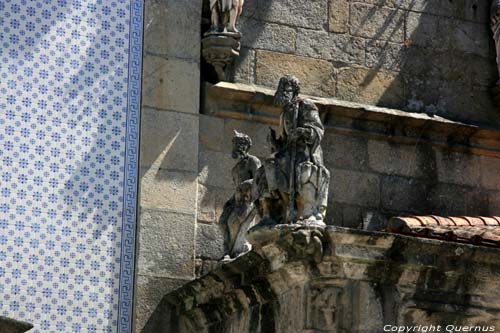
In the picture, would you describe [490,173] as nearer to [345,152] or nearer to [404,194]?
[404,194]

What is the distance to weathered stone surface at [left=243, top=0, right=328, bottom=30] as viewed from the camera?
1494 centimetres

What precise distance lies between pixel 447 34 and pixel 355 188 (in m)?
1.80

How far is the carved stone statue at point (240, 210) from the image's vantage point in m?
13.6

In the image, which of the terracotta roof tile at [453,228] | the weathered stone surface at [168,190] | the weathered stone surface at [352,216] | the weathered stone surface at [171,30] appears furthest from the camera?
the weathered stone surface at [352,216]

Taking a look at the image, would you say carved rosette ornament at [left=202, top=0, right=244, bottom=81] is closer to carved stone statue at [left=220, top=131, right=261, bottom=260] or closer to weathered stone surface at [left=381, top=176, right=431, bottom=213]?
carved stone statue at [left=220, top=131, right=261, bottom=260]

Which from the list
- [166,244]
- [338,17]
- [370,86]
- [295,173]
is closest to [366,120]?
[370,86]

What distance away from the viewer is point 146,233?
13875 mm

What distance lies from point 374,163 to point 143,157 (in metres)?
2.03

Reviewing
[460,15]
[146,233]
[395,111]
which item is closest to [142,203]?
[146,233]

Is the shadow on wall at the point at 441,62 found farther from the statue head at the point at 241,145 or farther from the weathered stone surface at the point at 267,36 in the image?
the statue head at the point at 241,145

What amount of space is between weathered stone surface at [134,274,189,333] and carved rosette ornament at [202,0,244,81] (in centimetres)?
184

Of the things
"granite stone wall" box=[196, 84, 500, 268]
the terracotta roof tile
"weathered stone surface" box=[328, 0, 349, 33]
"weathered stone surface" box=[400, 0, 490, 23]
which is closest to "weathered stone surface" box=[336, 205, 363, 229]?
"granite stone wall" box=[196, 84, 500, 268]

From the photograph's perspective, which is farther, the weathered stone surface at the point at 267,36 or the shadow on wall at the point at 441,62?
the shadow on wall at the point at 441,62

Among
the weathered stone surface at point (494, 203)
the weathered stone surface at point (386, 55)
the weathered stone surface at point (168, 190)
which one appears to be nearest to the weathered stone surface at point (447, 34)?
the weathered stone surface at point (386, 55)
